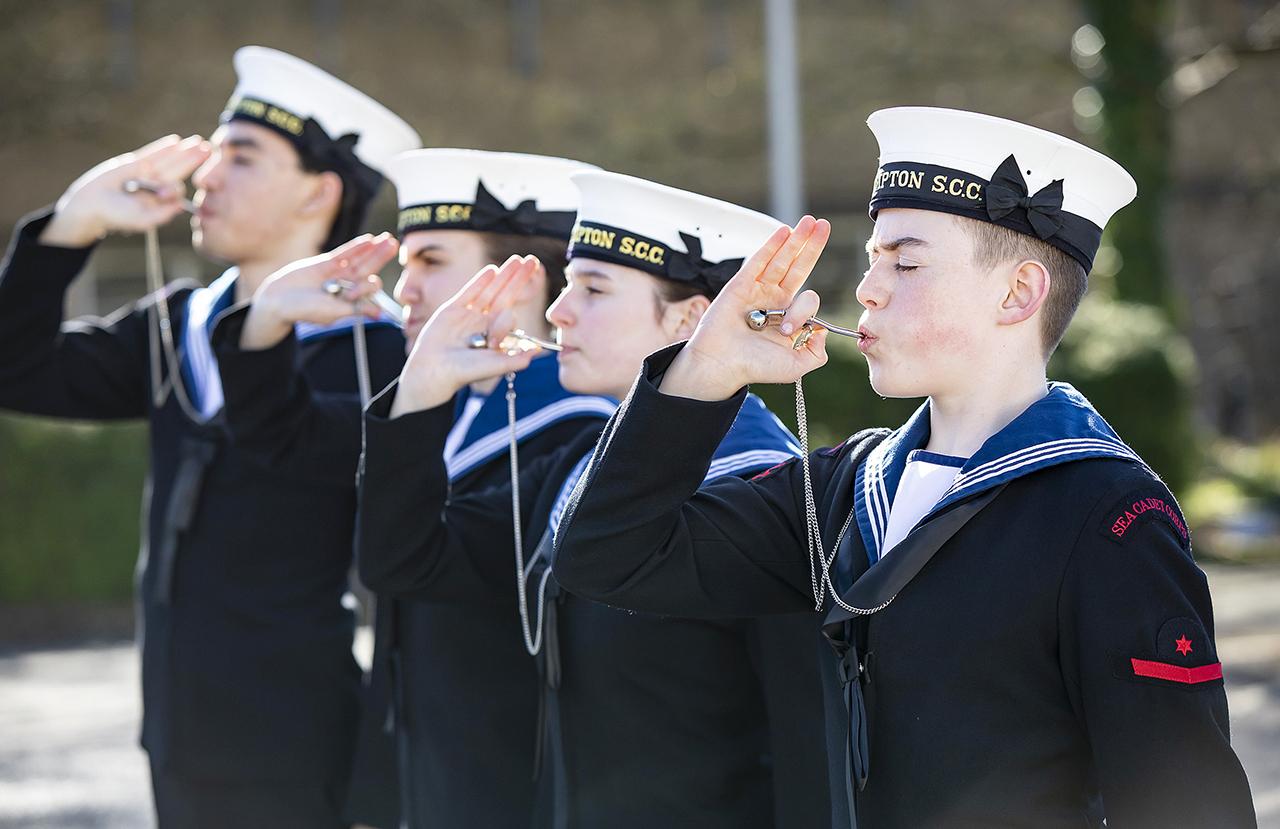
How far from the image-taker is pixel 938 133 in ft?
6.60

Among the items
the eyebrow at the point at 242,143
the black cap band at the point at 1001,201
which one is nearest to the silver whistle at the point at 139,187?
the eyebrow at the point at 242,143

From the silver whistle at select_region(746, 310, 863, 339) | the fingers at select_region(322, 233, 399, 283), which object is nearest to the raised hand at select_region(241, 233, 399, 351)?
the fingers at select_region(322, 233, 399, 283)

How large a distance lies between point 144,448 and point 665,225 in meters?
8.12

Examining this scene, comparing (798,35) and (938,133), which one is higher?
(798,35)

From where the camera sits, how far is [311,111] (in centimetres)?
385

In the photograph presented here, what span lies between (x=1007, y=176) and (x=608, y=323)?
85 cm

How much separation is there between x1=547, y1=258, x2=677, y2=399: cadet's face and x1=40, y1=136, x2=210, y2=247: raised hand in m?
1.48

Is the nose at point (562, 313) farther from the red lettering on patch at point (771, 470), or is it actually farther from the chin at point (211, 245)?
the chin at point (211, 245)

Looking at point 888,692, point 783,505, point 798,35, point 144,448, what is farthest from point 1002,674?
point 798,35

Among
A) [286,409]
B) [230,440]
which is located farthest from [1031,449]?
[230,440]

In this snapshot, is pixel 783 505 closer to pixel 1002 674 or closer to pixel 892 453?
pixel 892 453

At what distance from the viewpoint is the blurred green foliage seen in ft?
32.4

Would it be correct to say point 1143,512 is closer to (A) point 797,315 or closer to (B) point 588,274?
(A) point 797,315

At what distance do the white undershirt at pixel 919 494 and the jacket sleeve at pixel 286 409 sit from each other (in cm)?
155
